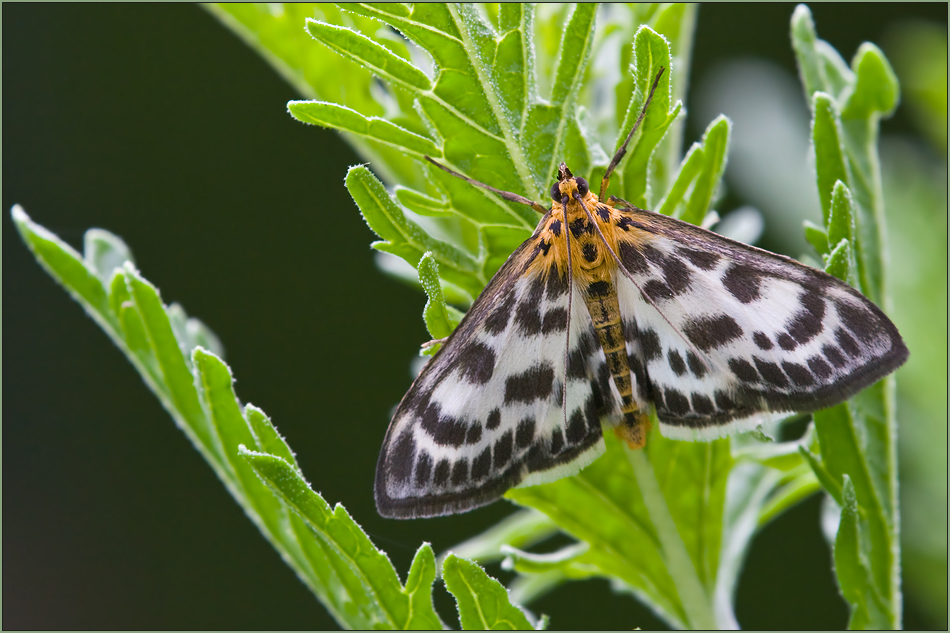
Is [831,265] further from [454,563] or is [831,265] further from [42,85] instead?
[42,85]

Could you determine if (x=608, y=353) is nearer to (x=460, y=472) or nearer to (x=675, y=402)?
(x=675, y=402)

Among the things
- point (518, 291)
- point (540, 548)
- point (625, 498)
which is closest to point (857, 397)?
point (625, 498)

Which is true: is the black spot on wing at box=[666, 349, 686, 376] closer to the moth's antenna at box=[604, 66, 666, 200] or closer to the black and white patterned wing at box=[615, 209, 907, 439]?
the black and white patterned wing at box=[615, 209, 907, 439]

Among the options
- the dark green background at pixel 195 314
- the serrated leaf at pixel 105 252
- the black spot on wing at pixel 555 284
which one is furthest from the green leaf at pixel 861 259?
the dark green background at pixel 195 314

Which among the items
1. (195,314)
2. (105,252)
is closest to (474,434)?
(105,252)

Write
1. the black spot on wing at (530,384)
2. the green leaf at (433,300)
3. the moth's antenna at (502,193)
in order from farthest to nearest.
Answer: the black spot on wing at (530,384) → the moth's antenna at (502,193) → the green leaf at (433,300)

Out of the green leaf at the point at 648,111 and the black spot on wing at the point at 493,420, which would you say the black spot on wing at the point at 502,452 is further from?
the green leaf at the point at 648,111
